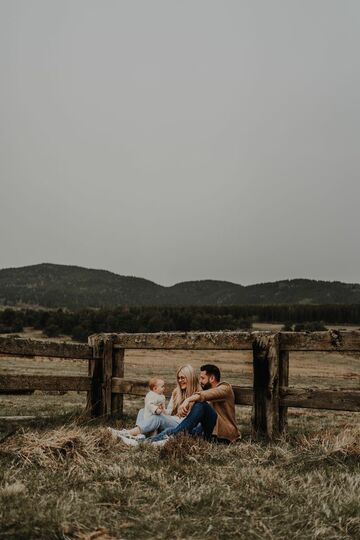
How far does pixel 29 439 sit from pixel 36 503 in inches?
67.3

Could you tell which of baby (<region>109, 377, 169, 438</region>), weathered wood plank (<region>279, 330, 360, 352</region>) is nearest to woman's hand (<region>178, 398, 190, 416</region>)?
baby (<region>109, 377, 169, 438</region>)

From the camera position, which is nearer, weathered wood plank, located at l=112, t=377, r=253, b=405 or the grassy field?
the grassy field

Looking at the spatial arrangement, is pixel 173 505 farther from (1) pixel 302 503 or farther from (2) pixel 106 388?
(2) pixel 106 388

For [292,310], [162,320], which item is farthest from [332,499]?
[292,310]

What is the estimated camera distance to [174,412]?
7.99 m

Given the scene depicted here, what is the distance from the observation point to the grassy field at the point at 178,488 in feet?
12.6

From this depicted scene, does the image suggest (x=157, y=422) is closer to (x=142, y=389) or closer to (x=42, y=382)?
(x=142, y=389)

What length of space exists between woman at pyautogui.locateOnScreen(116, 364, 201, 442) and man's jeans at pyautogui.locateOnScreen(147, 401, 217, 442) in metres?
0.38

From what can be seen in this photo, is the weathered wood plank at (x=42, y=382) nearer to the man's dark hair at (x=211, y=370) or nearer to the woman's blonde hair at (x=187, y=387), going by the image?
the woman's blonde hair at (x=187, y=387)

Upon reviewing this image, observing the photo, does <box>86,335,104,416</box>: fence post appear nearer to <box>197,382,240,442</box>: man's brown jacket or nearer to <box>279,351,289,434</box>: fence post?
<box>197,382,240,442</box>: man's brown jacket

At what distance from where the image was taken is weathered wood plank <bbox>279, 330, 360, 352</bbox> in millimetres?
7117

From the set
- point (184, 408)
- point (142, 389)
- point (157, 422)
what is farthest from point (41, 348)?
point (184, 408)

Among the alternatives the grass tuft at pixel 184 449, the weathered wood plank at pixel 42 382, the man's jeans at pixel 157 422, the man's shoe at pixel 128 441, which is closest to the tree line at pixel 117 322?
the weathered wood plank at pixel 42 382

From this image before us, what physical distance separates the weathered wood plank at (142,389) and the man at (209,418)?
360 millimetres
